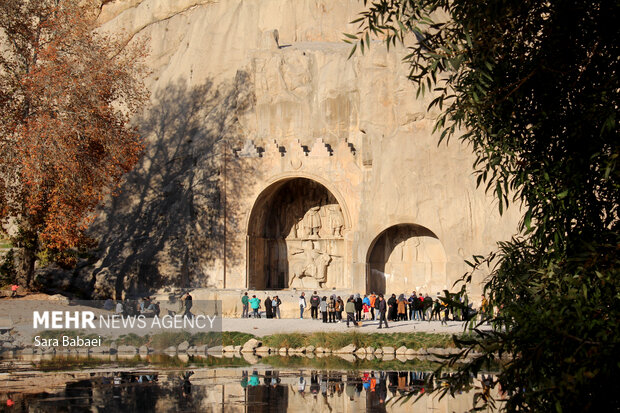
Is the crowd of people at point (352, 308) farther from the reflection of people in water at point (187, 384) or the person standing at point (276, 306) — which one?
the reflection of people in water at point (187, 384)

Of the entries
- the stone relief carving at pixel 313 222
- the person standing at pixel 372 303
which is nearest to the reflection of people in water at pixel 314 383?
the person standing at pixel 372 303

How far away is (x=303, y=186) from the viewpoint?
37156 mm

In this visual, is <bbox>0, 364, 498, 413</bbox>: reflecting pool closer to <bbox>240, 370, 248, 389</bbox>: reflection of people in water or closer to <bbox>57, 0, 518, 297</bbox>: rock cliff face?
<bbox>240, 370, 248, 389</bbox>: reflection of people in water

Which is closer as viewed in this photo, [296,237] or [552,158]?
[552,158]

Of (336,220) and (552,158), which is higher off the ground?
(336,220)

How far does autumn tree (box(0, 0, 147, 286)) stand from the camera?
27656 millimetres

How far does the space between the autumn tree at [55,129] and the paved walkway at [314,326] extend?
7.33 meters

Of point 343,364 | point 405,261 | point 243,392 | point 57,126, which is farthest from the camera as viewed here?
point 405,261

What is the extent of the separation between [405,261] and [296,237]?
223 inches

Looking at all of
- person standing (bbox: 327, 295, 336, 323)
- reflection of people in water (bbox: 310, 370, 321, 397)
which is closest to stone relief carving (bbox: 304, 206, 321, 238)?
person standing (bbox: 327, 295, 336, 323)

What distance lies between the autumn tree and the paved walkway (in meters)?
7.33

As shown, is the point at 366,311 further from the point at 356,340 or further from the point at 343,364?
the point at 343,364

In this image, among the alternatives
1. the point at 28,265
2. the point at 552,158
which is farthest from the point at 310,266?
the point at 552,158

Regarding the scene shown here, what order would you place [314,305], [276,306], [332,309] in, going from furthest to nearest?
[276,306] → [314,305] → [332,309]
